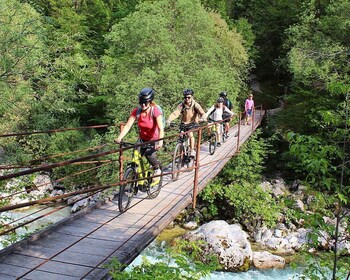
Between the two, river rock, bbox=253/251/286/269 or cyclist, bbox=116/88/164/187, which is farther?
river rock, bbox=253/251/286/269

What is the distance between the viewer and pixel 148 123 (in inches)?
193

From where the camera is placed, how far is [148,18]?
15.5 meters

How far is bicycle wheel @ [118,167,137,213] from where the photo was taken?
15.6 ft

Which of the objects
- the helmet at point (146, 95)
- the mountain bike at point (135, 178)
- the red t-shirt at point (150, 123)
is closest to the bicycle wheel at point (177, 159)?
the mountain bike at point (135, 178)

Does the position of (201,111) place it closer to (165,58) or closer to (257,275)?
(257,275)

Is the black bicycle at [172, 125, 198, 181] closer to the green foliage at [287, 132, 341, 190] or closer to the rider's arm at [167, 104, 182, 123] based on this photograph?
the rider's arm at [167, 104, 182, 123]

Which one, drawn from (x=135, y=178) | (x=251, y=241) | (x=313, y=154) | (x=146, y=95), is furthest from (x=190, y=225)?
(x=313, y=154)

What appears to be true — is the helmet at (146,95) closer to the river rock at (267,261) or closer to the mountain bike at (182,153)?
the mountain bike at (182,153)

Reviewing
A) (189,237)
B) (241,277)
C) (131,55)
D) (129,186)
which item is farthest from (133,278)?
(131,55)

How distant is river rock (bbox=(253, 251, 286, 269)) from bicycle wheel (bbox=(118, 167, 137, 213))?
19.1ft

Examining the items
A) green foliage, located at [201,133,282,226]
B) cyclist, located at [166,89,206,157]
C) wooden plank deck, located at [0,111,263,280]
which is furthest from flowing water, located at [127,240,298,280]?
wooden plank deck, located at [0,111,263,280]

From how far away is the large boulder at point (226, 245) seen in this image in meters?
9.77

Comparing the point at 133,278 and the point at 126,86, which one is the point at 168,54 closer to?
the point at 126,86

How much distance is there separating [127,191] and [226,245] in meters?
5.58
